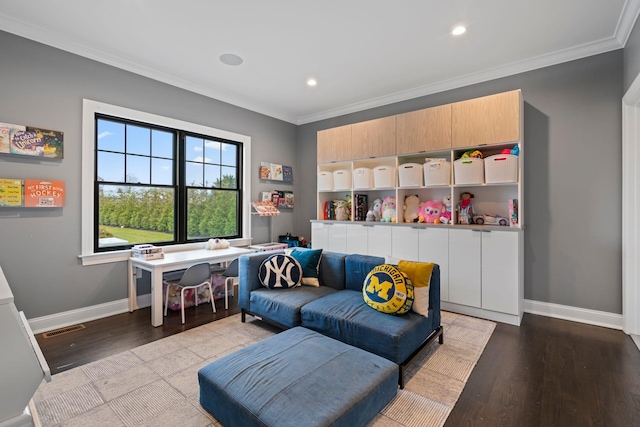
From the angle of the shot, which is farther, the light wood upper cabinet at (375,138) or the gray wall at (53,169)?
the light wood upper cabinet at (375,138)

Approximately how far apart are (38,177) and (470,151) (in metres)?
4.37

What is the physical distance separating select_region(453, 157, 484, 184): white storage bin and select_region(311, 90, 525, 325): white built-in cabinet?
0.06 metres

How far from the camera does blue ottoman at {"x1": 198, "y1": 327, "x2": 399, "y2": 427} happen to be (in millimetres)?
1435

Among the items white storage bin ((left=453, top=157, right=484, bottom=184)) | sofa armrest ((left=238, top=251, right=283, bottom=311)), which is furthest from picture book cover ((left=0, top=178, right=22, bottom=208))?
white storage bin ((left=453, top=157, right=484, bottom=184))

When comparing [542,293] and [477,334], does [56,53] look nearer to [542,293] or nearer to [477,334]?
[477,334]

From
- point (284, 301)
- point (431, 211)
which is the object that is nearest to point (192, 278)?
point (284, 301)

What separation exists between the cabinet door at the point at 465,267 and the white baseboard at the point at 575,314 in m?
0.68

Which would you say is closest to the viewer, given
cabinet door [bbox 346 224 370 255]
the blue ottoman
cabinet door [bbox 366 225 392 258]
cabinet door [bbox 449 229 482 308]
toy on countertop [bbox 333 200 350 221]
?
the blue ottoman

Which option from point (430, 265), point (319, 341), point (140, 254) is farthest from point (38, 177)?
point (430, 265)

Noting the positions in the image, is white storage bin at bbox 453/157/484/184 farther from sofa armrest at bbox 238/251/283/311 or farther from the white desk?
the white desk

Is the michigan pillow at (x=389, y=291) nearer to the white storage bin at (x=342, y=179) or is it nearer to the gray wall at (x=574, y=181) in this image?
the gray wall at (x=574, y=181)

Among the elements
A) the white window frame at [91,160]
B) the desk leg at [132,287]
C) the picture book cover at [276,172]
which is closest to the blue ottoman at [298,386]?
the desk leg at [132,287]

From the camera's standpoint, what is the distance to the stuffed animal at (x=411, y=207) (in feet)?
13.1

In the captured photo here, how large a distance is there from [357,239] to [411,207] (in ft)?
2.71
